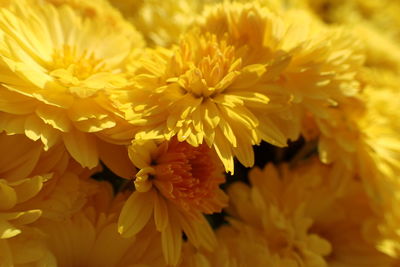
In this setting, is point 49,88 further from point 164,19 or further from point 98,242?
point 164,19

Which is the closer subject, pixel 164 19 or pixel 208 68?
pixel 208 68

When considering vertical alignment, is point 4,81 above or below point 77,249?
above

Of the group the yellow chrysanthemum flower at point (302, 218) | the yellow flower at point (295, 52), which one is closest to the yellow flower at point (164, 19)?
the yellow flower at point (295, 52)

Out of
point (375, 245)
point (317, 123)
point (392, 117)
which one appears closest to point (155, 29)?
point (317, 123)

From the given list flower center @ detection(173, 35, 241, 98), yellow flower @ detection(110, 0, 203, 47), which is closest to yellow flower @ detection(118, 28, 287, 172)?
flower center @ detection(173, 35, 241, 98)

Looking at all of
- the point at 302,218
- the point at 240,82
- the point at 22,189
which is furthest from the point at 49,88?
the point at 302,218

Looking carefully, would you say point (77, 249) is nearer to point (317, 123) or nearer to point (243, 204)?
point (243, 204)

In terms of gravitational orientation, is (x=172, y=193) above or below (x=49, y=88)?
below
